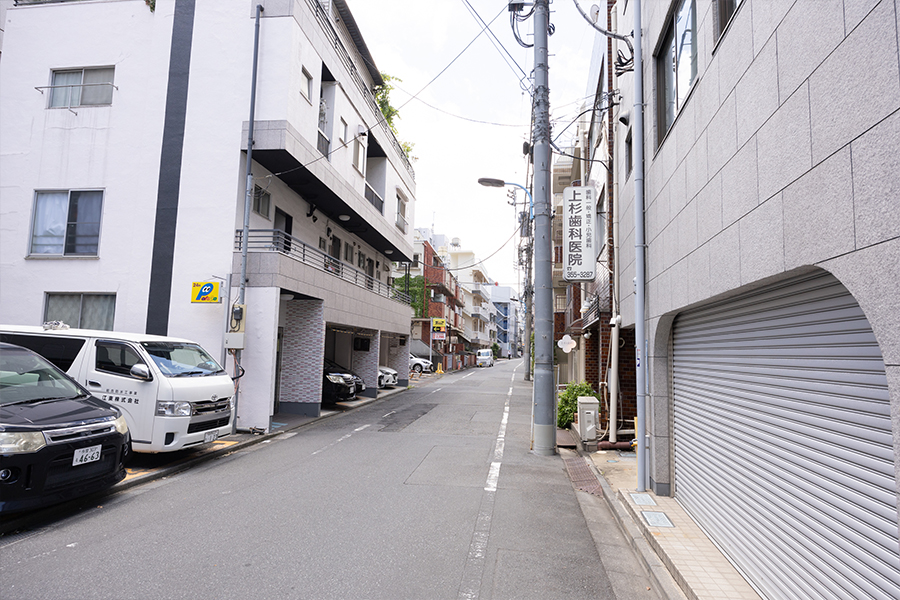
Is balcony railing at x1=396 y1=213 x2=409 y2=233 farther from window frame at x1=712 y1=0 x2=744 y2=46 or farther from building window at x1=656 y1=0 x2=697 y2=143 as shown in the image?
window frame at x1=712 y1=0 x2=744 y2=46

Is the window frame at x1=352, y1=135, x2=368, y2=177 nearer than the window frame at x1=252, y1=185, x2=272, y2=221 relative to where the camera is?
No

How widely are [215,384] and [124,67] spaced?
1003 centimetres

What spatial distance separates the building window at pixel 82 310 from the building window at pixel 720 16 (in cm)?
1398

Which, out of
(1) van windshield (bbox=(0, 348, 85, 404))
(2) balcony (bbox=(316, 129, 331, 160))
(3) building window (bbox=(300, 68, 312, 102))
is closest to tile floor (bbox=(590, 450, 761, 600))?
(1) van windshield (bbox=(0, 348, 85, 404))

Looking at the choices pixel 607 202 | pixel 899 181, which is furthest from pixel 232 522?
pixel 607 202

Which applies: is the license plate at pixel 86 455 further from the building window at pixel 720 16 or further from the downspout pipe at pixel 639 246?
the building window at pixel 720 16

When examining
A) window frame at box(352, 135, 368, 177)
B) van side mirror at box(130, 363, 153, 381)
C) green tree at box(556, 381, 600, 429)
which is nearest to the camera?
van side mirror at box(130, 363, 153, 381)

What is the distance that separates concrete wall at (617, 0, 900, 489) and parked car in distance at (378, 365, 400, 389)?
18732 millimetres

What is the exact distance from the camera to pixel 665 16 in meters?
6.98

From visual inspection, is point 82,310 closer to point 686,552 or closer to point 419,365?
point 686,552

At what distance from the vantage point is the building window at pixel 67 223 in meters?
13.7

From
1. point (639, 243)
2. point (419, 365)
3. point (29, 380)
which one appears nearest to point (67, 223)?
point (29, 380)

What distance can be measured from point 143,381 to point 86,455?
2415mm

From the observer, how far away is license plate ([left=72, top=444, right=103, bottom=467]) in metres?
5.72
